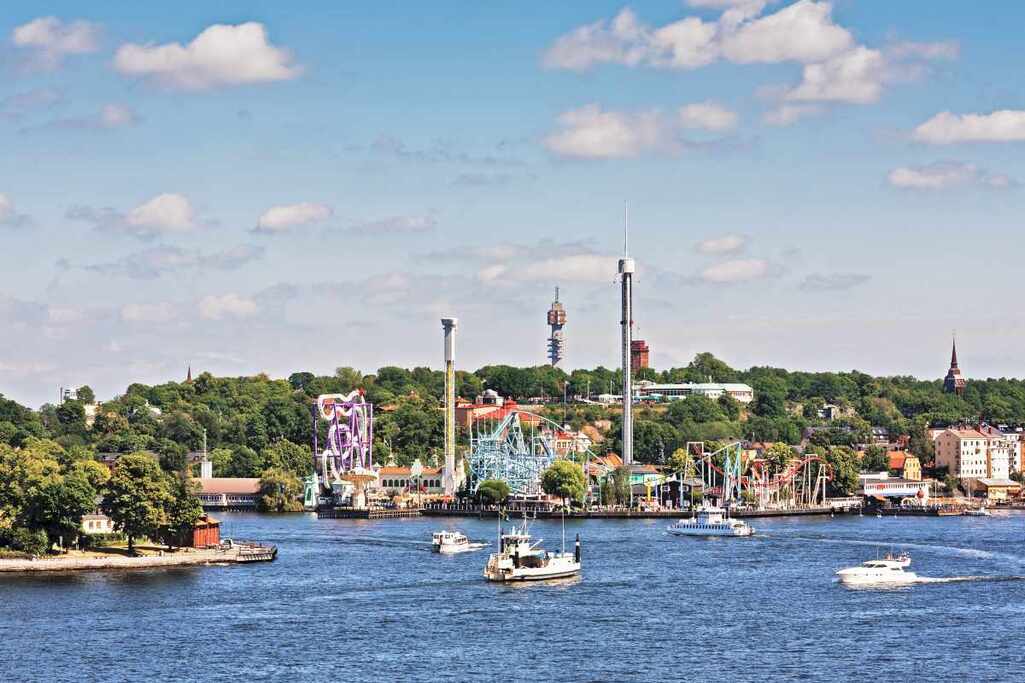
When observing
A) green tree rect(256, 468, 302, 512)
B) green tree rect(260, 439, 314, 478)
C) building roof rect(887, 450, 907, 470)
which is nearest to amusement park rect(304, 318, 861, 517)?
green tree rect(260, 439, 314, 478)

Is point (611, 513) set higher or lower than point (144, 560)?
higher

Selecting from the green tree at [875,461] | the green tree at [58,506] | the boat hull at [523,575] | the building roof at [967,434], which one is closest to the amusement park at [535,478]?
the green tree at [875,461]

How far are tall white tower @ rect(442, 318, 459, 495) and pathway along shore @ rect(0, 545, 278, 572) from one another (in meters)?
72.0

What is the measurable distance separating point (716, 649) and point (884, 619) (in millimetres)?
10791

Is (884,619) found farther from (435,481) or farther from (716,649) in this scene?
(435,481)

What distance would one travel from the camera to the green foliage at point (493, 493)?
150 m

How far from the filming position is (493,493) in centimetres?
15025

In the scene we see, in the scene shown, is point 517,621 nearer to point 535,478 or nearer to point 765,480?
point 535,478

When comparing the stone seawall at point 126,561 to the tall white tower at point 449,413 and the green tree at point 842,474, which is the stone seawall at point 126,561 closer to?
the tall white tower at point 449,413

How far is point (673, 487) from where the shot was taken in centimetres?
15975

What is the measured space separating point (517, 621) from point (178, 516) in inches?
1064

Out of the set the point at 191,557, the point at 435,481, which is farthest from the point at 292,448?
the point at 191,557

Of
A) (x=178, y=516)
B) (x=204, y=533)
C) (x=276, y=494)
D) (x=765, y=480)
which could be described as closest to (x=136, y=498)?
(x=178, y=516)

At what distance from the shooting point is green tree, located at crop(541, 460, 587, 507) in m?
147
